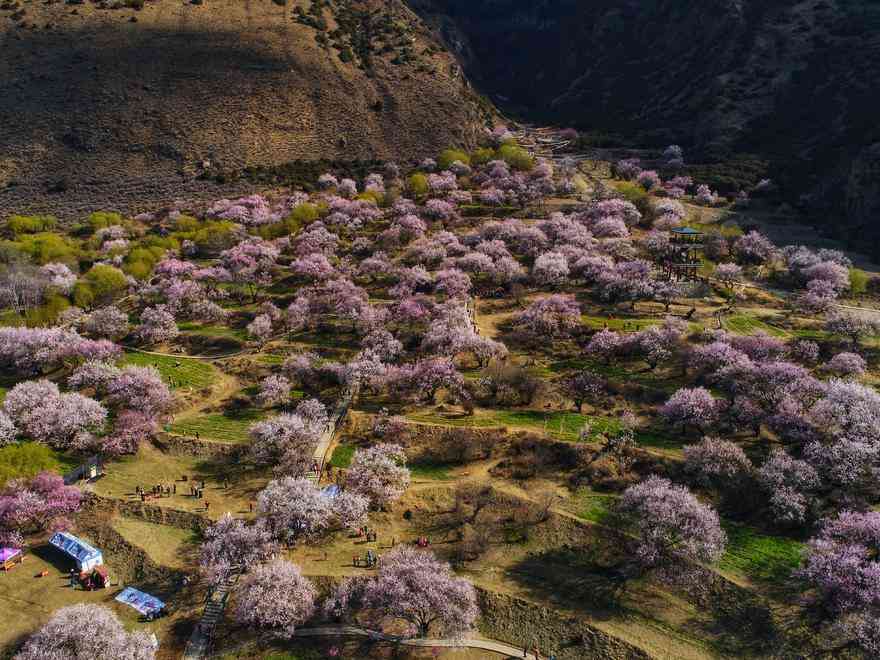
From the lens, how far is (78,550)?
123ft

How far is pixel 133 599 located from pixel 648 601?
101 ft

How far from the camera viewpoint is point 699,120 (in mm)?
146125

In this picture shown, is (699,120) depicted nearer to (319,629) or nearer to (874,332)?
(874,332)

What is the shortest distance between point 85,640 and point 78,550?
936cm

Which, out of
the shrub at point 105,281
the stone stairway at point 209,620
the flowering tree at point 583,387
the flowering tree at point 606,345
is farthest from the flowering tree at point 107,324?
the flowering tree at point 606,345

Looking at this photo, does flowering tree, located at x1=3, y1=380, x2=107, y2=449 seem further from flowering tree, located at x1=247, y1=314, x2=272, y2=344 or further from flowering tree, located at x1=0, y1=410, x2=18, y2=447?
flowering tree, located at x1=247, y1=314, x2=272, y2=344

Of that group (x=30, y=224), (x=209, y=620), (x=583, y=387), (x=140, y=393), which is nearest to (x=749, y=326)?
(x=583, y=387)

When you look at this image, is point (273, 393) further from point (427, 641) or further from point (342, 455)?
point (427, 641)

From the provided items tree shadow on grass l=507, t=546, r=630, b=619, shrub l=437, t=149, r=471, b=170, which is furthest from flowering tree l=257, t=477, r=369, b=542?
shrub l=437, t=149, r=471, b=170

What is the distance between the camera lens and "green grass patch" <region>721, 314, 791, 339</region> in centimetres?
5900

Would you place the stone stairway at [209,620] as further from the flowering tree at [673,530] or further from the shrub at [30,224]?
the shrub at [30,224]

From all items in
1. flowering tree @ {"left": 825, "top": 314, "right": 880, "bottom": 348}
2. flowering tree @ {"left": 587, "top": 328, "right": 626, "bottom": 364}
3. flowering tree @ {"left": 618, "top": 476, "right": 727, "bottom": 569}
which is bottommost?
flowering tree @ {"left": 618, "top": 476, "right": 727, "bottom": 569}

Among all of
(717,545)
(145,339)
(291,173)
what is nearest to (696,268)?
(717,545)

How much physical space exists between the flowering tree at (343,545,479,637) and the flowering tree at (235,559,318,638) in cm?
252
